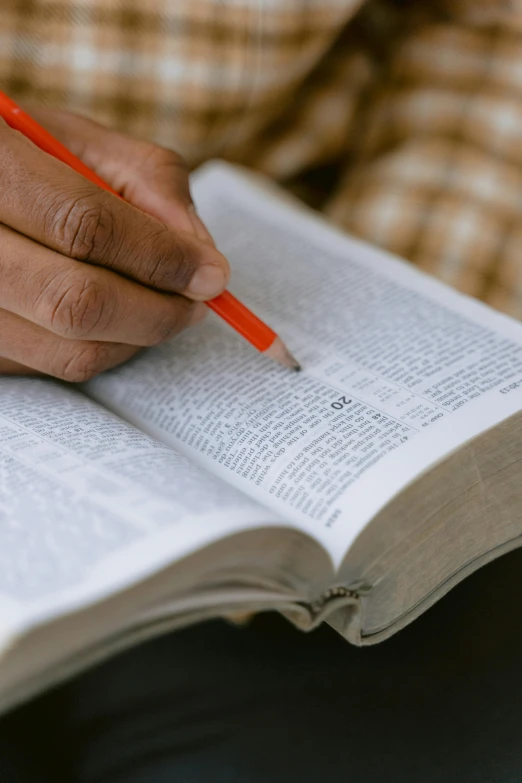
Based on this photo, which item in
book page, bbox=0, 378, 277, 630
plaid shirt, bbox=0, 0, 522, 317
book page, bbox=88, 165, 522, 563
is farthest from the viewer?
plaid shirt, bbox=0, 0, 522, 317

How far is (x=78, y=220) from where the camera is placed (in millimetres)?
419

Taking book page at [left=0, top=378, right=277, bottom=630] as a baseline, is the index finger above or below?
above

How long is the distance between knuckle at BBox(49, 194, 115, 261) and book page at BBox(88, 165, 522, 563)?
0.38ft

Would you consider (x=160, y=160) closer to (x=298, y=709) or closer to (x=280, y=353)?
(x=280, y=353)

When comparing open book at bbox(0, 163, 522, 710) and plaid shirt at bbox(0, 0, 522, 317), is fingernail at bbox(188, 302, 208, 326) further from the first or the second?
plaid shirt at bbox(0, 0, 522, 317)

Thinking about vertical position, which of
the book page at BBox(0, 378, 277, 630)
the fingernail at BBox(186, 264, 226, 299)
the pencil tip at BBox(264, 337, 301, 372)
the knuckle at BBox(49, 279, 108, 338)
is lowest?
the book page at BBox(0, 378, 277, 630)

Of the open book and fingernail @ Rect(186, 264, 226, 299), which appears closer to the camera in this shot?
the open book

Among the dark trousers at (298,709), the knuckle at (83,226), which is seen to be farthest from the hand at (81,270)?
the dark trousers at (298,709)

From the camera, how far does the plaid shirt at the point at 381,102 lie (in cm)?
67

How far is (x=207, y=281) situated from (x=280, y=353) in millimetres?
71

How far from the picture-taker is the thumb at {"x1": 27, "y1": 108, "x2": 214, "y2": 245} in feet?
1.63

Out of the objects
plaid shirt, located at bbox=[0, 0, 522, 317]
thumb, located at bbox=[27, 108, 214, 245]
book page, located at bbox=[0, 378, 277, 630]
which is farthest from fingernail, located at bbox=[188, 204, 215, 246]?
plaid shirt, located at bbox=[0, 0, 522, 317]

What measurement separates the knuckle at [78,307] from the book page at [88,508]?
0.18 ft

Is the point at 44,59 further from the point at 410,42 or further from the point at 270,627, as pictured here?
the point at 270,627
